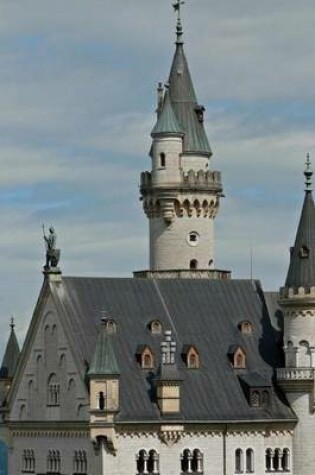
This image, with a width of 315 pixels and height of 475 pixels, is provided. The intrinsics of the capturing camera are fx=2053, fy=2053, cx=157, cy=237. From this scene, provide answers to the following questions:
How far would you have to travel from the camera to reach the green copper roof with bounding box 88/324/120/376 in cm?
11325

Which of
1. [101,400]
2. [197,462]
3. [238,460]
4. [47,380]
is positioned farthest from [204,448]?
[47,380]

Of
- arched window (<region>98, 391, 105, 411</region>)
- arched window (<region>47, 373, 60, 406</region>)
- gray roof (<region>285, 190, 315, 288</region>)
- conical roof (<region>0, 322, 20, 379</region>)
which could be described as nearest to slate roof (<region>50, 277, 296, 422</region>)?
arched window (<region>98, 391, 105, 411</region>)

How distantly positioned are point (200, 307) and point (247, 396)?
6.69m

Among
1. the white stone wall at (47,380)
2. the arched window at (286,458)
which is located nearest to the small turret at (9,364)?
the white stone wall at (47,380)

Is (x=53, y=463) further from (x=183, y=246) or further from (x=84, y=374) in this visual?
(x=183, y=246)

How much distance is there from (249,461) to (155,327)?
31.2 ft

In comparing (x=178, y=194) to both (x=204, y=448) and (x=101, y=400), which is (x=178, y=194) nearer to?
(x=204, y=448)

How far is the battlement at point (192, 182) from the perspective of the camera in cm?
13138

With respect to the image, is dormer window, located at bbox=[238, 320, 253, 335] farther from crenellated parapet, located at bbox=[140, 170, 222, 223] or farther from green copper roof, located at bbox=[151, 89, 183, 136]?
green copper roof, located at bbox=[151, 89, 183, 136]

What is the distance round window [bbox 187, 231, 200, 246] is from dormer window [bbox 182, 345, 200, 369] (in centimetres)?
1336

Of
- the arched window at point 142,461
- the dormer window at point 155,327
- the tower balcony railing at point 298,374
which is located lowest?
the arched window at point 142,461

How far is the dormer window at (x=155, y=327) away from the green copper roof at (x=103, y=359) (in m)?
6.06

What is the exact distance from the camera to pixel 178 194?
Result: 131 meters

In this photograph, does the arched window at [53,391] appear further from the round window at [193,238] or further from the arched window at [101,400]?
the round window at [193,238]
